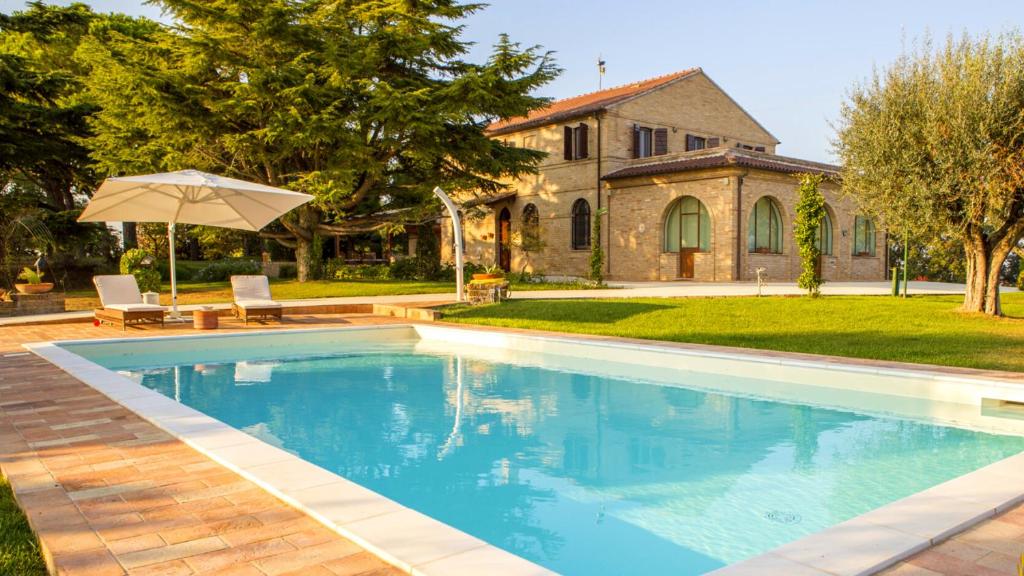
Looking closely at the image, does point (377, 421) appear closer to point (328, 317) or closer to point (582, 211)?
point (328, 317)

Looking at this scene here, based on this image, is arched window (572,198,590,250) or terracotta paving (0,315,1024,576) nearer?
terracotta paving (0,315,1024,576)

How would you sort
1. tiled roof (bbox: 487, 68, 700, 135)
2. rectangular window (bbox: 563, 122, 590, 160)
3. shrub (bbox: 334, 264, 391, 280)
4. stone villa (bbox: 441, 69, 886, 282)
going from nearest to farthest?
stone villa (bbox: 441, 69, 886, 282)
shrub (bbox: 334, 264, 391, 280)
tiled roof (bbox: 487, 68, 700, 135)
rectangular window (bbox: 563, 122, 590, 160)

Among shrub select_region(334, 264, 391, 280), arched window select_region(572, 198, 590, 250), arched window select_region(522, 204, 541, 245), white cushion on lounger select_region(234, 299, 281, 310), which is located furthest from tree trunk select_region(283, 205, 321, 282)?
arched window select_region(572, 198, 590, 250)

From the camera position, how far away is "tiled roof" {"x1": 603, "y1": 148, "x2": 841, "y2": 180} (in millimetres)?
24797

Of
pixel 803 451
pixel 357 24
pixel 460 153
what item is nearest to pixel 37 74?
pixel 357 24

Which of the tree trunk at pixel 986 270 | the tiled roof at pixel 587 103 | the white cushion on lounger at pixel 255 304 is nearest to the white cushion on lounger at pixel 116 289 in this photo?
the white cushion on lounger at pixel 255 304

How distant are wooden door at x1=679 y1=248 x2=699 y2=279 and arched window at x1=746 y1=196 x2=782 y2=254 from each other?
7.28 feet

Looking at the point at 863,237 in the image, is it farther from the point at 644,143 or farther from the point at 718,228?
the point at 644,143

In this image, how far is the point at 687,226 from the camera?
2688cm

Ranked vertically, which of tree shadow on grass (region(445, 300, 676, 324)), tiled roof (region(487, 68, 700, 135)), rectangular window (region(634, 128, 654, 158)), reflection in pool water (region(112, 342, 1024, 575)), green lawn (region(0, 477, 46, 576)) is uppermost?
tiled roof (region(487, 68, 700, 135))

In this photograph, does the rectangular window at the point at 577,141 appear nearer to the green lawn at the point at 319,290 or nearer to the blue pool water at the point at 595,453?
the green lawn at the point at 319,290

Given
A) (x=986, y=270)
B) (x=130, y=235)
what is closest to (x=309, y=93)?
(x=130, y=235)

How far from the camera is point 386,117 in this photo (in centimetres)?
2025

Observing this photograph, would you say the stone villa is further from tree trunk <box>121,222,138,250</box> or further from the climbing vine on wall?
tree trunk <box>121,222,138,250</box>
